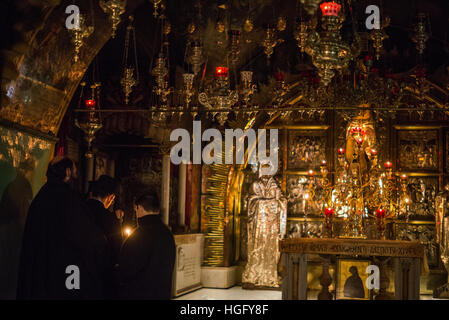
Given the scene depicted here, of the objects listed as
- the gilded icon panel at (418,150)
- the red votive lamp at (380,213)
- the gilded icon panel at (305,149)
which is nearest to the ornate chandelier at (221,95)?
the red votive lamp at (380,213)

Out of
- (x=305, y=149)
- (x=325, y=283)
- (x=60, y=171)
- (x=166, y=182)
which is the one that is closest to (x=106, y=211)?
(x=60, y=171)

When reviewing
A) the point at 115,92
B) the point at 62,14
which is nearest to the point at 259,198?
the point at 115,92

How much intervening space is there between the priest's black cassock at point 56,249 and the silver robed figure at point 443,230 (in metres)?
9.05

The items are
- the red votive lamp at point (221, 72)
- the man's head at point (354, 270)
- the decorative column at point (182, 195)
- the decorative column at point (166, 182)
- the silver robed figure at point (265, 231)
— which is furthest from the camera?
the silver robed figure at point (265, 231)

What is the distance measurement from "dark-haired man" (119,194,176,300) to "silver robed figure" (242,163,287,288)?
8.30m

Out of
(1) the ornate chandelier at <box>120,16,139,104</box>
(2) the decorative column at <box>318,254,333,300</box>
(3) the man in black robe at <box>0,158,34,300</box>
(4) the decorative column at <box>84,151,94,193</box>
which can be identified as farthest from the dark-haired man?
(4) the decorative column at <box>84,151,94,193</box>

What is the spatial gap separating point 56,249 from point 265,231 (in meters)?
8.79

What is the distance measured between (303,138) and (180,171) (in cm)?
297

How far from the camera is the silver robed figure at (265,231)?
13.4 meters

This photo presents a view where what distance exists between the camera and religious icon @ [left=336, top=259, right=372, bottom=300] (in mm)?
11023

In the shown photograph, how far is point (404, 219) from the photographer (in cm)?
1327

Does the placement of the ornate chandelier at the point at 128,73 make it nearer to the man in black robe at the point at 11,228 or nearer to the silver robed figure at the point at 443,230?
the man in black robe at the point at 11,228
